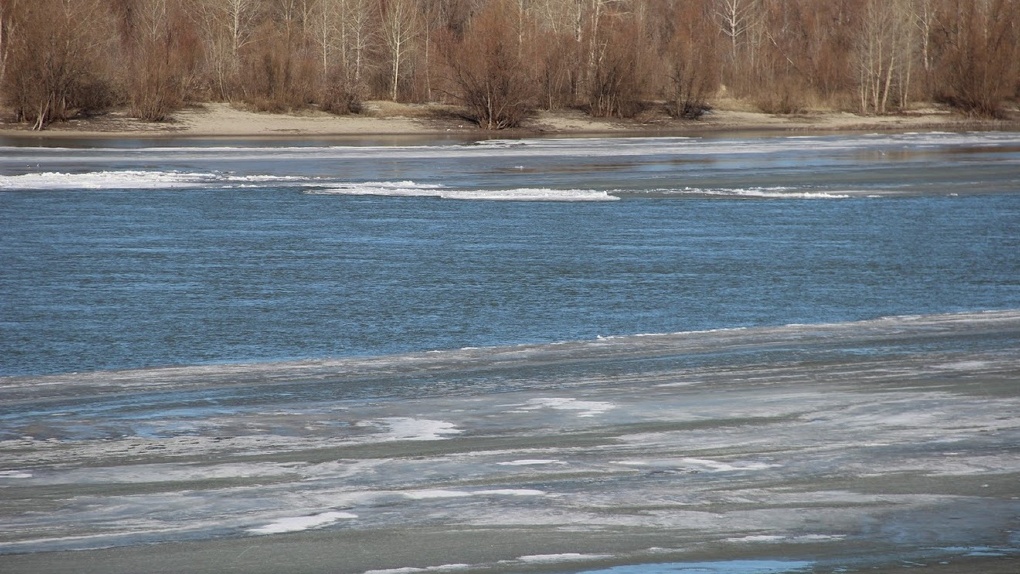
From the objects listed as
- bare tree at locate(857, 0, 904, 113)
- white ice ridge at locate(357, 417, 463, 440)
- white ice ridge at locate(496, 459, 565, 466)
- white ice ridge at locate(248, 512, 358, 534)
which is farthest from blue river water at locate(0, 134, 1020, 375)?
bare tree at locate(857, 0, 904, 113)

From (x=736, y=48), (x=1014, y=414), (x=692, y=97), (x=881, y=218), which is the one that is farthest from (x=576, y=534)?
(x=736, y=48)

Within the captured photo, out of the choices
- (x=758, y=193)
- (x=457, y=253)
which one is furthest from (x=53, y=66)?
(x=457, y=253)

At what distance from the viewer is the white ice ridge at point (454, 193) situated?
22.9 metres

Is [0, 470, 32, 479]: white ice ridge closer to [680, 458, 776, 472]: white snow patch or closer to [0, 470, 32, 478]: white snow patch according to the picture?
[0, 470, 32, 478]: white snow patch

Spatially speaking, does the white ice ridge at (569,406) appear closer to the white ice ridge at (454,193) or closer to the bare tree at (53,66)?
the white ice ridge at (454,193)

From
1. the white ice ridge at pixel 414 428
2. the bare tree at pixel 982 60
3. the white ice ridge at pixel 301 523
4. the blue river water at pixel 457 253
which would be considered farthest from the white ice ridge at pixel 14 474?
the bare tree at pixel 982 60

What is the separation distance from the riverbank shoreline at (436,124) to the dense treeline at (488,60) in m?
0.91

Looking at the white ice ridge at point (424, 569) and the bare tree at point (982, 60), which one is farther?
the bare tree at point (982, 60)

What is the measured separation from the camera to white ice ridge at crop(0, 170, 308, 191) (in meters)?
24.4

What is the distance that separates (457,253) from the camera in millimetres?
15672

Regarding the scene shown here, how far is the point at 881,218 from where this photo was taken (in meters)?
19.7

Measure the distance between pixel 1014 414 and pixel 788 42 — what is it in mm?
72788

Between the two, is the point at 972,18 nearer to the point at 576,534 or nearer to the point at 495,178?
the point at 495,178

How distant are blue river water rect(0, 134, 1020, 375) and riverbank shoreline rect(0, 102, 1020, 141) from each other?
54.3 feet
